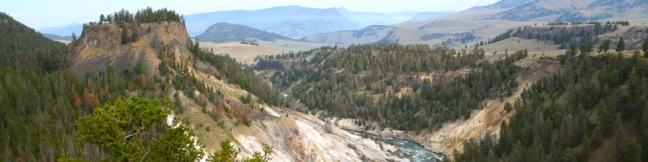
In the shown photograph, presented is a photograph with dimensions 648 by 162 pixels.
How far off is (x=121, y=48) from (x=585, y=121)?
84.2 meters

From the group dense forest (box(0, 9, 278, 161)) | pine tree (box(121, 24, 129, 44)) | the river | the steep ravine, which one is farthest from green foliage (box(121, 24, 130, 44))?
the steep ravine

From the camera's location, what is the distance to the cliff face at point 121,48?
12050cm

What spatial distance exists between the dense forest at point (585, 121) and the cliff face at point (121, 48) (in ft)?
200

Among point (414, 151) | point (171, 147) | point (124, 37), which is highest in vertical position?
point (124, 37)

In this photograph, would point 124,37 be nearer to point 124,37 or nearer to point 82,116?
point 124,37

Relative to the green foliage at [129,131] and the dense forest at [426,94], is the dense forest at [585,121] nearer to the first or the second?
the dense forest at [426,94]

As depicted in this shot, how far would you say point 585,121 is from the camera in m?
93.4

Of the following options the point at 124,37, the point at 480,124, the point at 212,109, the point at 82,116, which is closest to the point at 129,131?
the point at 82,116

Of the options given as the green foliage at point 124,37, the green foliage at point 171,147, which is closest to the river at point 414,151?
the green foliage at point 124,37

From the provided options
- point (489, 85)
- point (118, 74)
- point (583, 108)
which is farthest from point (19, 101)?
point (489, 85)

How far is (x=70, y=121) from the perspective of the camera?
91188 millimetres

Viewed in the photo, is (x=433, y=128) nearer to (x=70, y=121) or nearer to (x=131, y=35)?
(x=131, y=35)

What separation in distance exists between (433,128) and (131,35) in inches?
2700

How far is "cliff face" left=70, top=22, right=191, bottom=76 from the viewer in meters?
120
